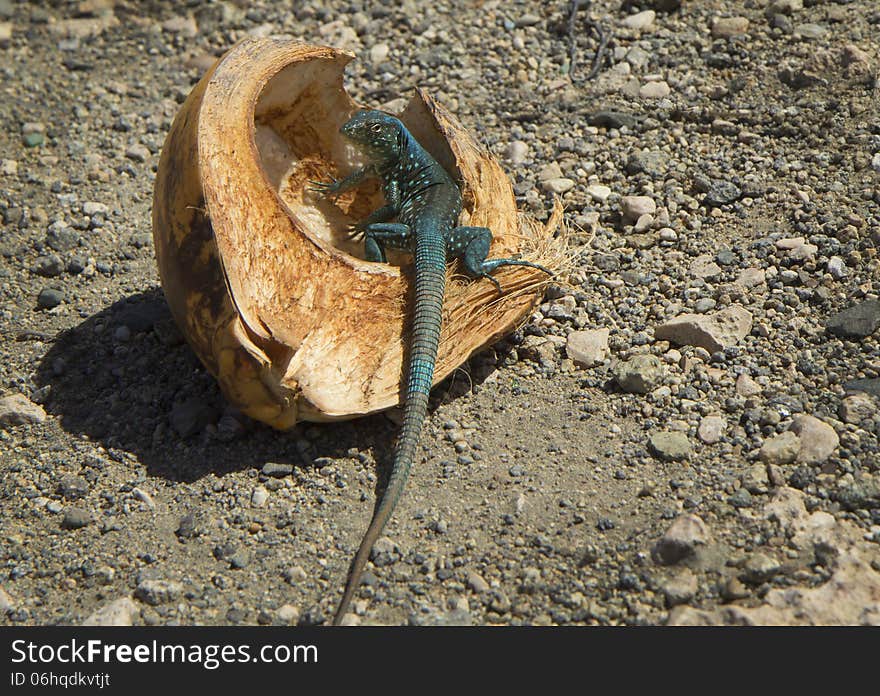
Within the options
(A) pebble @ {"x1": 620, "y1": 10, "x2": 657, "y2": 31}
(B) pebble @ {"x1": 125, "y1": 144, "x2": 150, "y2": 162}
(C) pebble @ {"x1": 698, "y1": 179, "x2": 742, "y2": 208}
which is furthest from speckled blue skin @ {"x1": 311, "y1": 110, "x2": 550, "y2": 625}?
(A) pebble @ {"x1": 620, "y1": 10, "x2": 657, "y2": 31}

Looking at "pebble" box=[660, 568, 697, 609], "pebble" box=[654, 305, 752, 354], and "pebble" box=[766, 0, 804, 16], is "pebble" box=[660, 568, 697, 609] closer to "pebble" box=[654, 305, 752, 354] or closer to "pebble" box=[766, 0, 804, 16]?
"pebble" box=[654, 305, 752, 354]

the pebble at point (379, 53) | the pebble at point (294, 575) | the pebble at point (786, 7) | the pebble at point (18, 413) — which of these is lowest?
the pebble at point (294, 575)

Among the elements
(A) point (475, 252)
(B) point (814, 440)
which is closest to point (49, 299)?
(A) point (475, 252)

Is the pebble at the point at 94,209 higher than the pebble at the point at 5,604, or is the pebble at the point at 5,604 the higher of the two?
the pebble at the point at 94,209

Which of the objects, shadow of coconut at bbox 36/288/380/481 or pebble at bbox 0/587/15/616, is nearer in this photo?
pebble at bbox 0/587/15/616

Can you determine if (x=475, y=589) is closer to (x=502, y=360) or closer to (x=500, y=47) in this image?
(x=502, y=360)

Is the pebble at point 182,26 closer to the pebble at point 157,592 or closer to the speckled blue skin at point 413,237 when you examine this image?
the speckled blue skin at point 413,237

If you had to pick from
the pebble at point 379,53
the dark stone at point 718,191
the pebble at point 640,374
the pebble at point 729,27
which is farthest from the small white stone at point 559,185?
the pebble at point 379,53

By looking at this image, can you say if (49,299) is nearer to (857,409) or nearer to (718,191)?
(718,191)
